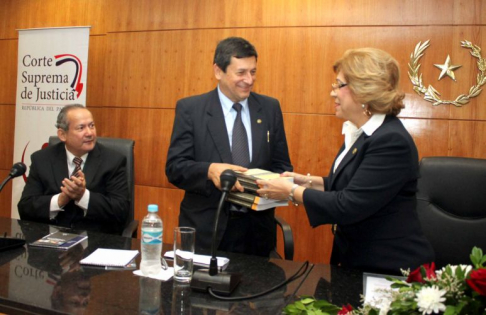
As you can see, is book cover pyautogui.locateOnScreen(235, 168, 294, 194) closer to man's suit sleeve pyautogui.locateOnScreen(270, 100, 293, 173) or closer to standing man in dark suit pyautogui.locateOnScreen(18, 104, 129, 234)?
man's suit sleeve pyautogui.locateOnScreen(270, 100, 293, 173)

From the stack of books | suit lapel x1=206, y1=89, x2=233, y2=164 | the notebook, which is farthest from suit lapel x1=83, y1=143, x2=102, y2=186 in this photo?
the stack of books

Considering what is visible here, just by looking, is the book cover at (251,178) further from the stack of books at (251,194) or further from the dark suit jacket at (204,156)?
the dark suit jacket at (204,156)

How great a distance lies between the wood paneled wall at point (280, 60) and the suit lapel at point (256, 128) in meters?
1.69

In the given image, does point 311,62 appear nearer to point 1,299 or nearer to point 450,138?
point 450,138

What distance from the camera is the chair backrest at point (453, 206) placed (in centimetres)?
219

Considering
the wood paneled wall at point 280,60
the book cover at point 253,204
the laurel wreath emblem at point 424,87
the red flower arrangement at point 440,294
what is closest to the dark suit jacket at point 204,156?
the book cover at point 253,204

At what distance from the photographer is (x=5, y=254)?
1.92 meters

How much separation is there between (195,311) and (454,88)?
11.2 ft

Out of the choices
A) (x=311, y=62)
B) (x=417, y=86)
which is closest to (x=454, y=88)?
(x=417, y=86)

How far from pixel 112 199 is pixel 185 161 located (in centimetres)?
61

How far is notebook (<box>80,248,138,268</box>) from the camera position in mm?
1790

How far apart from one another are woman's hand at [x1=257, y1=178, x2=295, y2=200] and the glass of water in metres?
0.50

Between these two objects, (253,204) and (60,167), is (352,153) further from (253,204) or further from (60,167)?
(60,167)

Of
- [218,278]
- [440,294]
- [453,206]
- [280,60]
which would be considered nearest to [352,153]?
[453,206]
